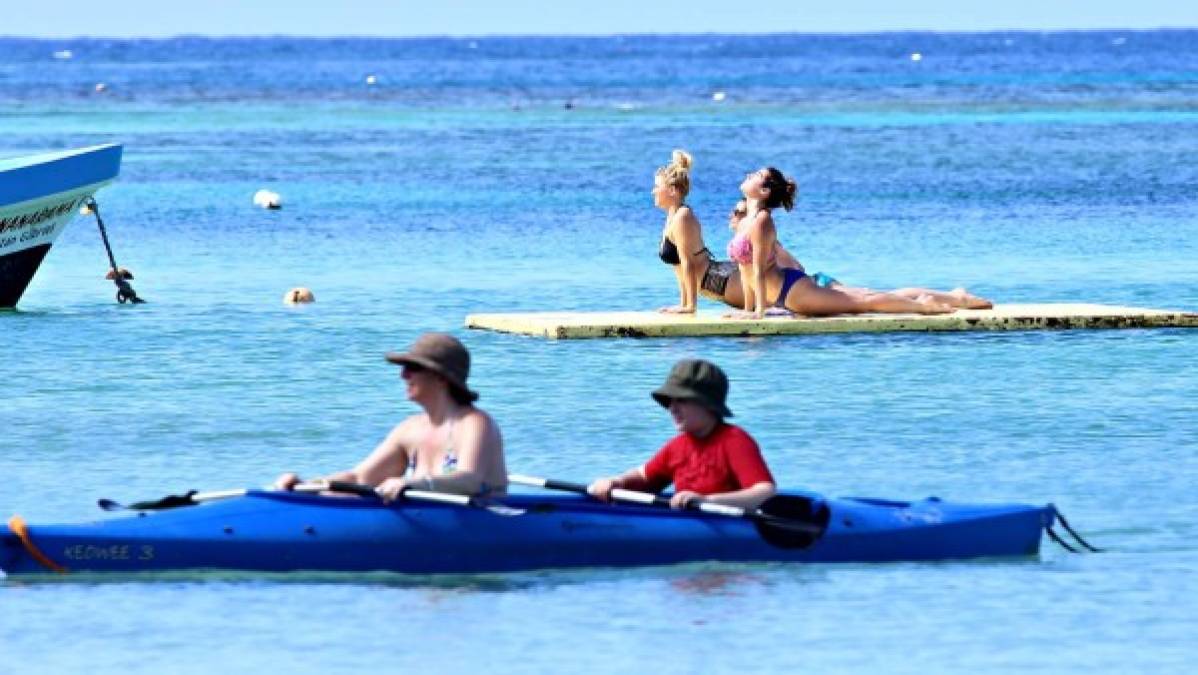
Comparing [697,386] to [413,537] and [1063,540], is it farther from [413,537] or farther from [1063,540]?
[1063,540]

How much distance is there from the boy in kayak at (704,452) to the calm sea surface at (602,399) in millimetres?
443

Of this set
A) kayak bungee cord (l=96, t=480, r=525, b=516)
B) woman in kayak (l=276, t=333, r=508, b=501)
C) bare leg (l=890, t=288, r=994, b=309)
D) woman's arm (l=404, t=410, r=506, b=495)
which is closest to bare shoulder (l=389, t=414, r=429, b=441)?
woman in kayak (l=276, t=333, r=508, b=501)

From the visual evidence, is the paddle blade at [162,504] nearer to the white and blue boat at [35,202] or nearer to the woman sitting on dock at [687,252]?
the woman sitting on dock at [687,252]

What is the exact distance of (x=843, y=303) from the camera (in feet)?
76.9

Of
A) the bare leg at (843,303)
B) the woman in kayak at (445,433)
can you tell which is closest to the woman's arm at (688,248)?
the bare leg at (843,303)

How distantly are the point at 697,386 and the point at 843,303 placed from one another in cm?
1079

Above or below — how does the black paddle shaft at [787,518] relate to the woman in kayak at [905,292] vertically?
below

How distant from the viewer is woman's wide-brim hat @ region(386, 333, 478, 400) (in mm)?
12656

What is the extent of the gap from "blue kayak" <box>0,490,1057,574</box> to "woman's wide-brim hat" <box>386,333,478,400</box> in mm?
593

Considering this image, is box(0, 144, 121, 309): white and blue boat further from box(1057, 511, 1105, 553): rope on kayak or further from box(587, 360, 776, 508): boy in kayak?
→ box(587, 360, 776, 508): boy in kayak

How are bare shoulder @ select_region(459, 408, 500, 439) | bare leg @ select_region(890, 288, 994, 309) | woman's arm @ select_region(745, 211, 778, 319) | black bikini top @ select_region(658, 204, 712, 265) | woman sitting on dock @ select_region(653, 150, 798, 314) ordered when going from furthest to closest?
bare leg @ select_region(890, 288, 994, 309) → black bikini top @ select_region(658, 204, 712, 265) → woman sitting on dock @ select_region(653, 150, 798, 314) → woman's arm @ select_region(745, 211, 778, 319) → bare shoulder @ select_region(459, 408, 500, 439)

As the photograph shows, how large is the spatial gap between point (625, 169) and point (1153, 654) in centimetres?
4521

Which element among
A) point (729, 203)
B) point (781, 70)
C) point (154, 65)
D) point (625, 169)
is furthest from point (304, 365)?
point (154, 65)

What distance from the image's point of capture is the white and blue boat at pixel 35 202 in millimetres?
27375
